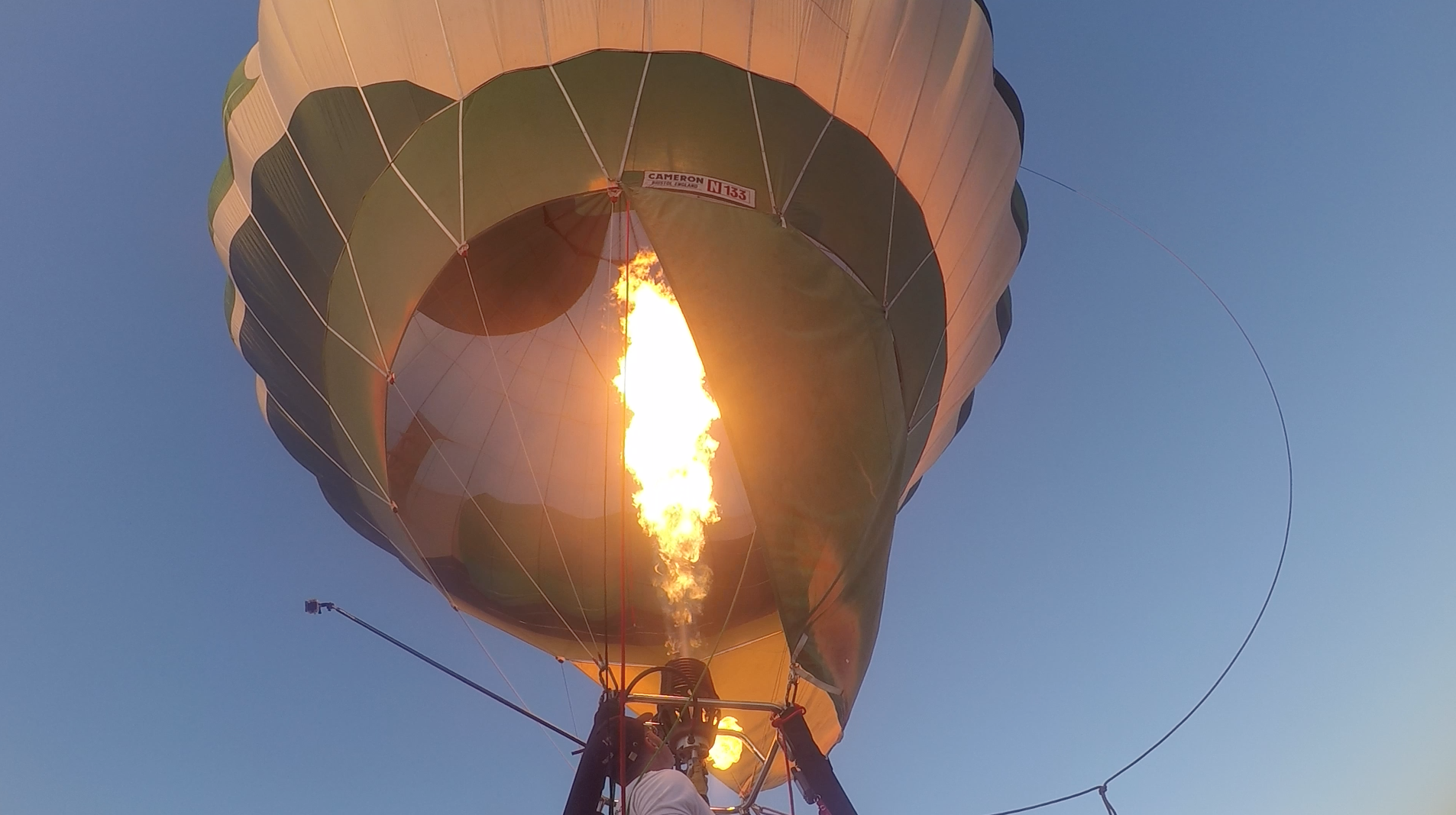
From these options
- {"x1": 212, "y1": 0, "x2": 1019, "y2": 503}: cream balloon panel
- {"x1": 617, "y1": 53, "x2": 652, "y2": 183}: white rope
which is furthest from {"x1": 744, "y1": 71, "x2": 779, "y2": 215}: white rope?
{"x1": 617, "y1": 53, "x2": 652, "y2": 183}: white rope

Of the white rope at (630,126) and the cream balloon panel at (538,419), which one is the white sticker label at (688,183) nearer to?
the white rope at (630,126)

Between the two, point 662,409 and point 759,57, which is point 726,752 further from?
point 759,57

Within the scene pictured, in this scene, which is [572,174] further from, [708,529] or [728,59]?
[708,529]

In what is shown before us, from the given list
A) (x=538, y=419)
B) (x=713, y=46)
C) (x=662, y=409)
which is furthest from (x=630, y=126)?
(x=538, y=419)

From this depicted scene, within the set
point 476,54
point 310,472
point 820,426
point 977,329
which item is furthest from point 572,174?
point 310,472

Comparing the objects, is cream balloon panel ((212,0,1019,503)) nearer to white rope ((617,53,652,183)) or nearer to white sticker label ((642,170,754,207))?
white rope ((617,53,652,183))
